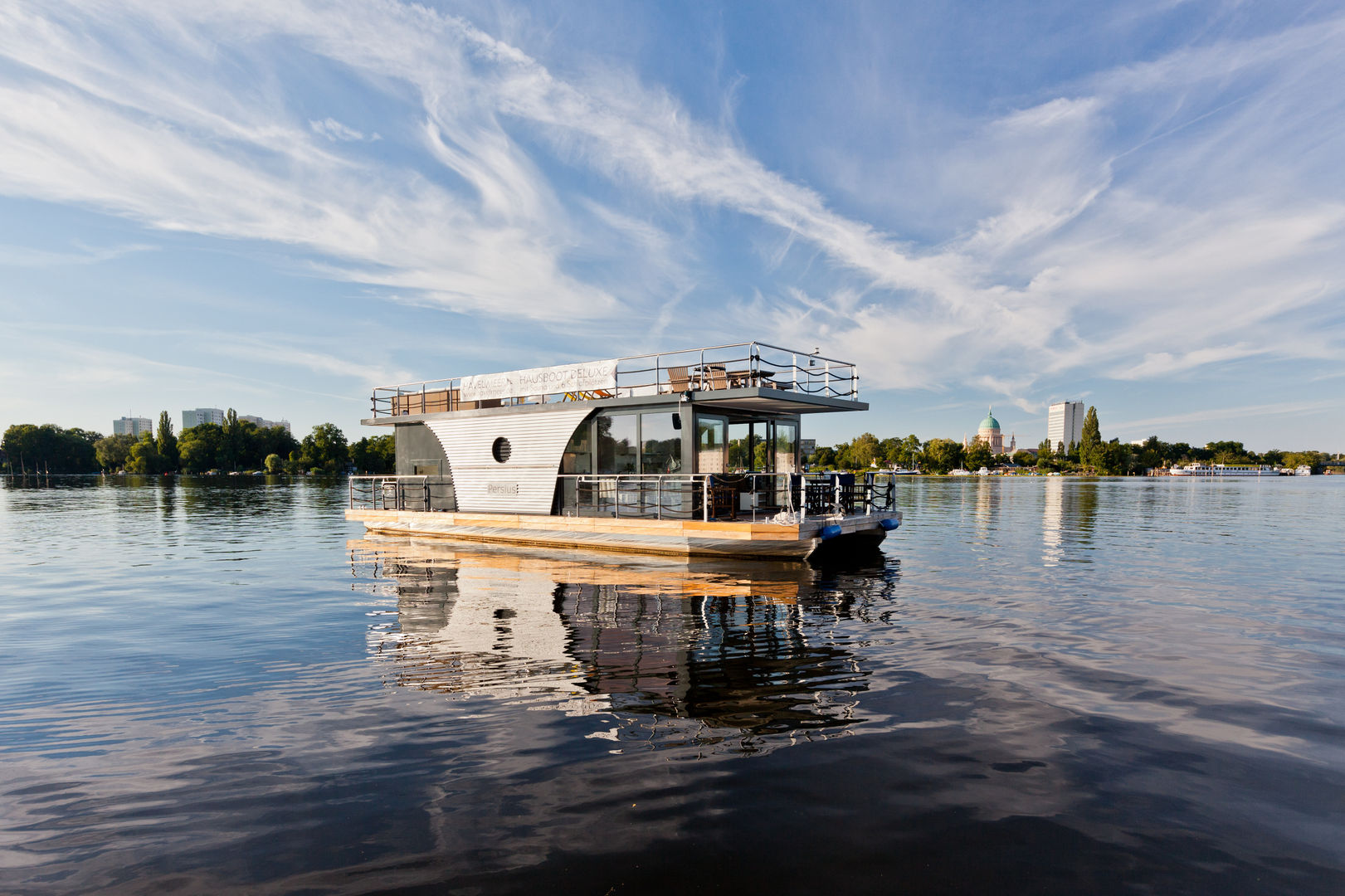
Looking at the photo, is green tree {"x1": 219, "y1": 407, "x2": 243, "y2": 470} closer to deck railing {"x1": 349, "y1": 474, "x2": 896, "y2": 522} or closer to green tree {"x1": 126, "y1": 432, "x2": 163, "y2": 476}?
green tree {"x1": 126, "y1": 432, "x2": 163, "y2": 476}

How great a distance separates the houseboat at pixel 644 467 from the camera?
59.2ft

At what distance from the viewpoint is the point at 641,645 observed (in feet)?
33.1

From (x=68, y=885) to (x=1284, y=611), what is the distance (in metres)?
18.6

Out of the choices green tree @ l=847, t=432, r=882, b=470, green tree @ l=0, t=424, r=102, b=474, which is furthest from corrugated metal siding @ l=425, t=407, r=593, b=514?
green tree @ l=0, t=424, r=102, b=474

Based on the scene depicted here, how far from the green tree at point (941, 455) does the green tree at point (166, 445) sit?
198 m

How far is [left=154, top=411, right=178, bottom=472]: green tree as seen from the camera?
16025 cm

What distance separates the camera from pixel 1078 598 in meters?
13.9

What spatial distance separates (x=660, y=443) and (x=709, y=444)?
1491mm

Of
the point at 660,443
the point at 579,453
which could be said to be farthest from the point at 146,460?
the point at 660,443

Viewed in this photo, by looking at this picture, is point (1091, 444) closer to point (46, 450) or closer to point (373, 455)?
point (373, 455)

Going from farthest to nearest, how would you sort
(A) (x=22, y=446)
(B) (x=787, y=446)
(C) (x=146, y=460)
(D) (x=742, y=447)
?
(A) (x=22, y=446), (C) (x=146, y=460), (B) (x=787, y=446), (D) (x=742, y=447)

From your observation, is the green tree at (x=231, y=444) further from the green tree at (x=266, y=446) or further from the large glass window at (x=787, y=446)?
the large glass window at (x=787, y=446)

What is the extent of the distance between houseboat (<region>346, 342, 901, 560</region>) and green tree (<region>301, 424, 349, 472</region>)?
139997mm

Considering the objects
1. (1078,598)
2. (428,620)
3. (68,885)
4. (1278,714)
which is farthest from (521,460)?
(1278,714)
